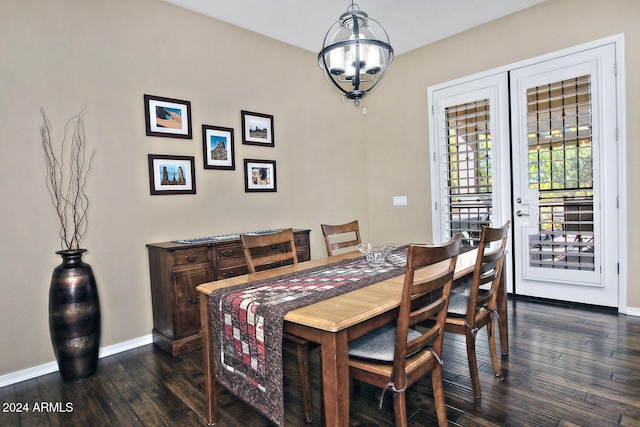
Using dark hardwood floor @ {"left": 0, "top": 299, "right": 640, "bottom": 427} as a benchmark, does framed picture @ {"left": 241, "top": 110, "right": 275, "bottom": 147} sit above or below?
above

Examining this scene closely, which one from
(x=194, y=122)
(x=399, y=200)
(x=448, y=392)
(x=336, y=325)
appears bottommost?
(x=448, y=392)

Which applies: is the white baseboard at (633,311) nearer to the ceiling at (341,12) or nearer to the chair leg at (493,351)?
the chair leg at (493,351)

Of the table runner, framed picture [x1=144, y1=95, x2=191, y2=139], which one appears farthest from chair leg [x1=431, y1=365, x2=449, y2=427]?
framed picture [x1=144, y1=95, x2=191, y2=139]

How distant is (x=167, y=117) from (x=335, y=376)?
2788 mm

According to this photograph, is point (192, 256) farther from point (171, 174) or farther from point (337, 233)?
point (337, 233)

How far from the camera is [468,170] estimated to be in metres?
4.18

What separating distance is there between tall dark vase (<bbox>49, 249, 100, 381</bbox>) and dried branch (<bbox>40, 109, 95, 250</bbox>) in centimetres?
30

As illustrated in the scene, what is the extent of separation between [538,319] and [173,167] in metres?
3.52

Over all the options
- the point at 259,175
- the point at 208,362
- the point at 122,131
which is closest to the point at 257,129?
the point at 259,175

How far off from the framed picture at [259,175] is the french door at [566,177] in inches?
102

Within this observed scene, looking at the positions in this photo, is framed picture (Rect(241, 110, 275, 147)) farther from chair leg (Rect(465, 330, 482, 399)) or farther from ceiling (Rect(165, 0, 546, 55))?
chair leg (Rect(465, 330, 482, 399))

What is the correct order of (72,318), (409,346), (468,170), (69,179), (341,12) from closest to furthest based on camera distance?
(409,346) → (72,318) → (69,179) → (341,12) → (468,170)

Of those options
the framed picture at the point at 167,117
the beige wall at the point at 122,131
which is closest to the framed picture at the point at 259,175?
the beige wall at the point at 122,131

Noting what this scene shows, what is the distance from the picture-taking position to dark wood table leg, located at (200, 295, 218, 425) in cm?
180
